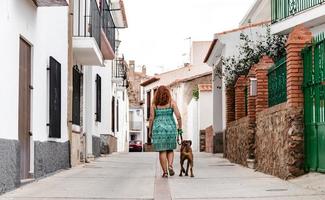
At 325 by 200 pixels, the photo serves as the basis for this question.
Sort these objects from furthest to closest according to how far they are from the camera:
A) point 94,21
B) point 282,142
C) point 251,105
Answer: point 94,21
point 251,105
point 282,142

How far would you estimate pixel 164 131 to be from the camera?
12.6 metres

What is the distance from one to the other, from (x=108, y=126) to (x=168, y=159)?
15671 mm

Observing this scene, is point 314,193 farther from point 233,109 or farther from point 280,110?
point 233,109

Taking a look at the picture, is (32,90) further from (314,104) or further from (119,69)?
(119,69)

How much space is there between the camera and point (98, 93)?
23828mm

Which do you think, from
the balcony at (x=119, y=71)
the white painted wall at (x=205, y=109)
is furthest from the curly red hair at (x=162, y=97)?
the white painted wall at (x=205, y=109)

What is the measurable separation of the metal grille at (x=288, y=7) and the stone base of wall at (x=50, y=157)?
23.9ft

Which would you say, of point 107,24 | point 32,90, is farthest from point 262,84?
point 107,24

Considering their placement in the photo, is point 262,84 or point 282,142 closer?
point 282,142

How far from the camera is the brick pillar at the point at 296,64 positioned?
37.8 ft

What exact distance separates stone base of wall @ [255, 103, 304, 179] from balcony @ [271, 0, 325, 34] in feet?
12.9

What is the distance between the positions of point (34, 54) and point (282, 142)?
15.8 ft

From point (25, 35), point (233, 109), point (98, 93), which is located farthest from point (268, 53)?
point (25, 35)

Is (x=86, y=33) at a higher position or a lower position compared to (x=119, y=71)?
lower
